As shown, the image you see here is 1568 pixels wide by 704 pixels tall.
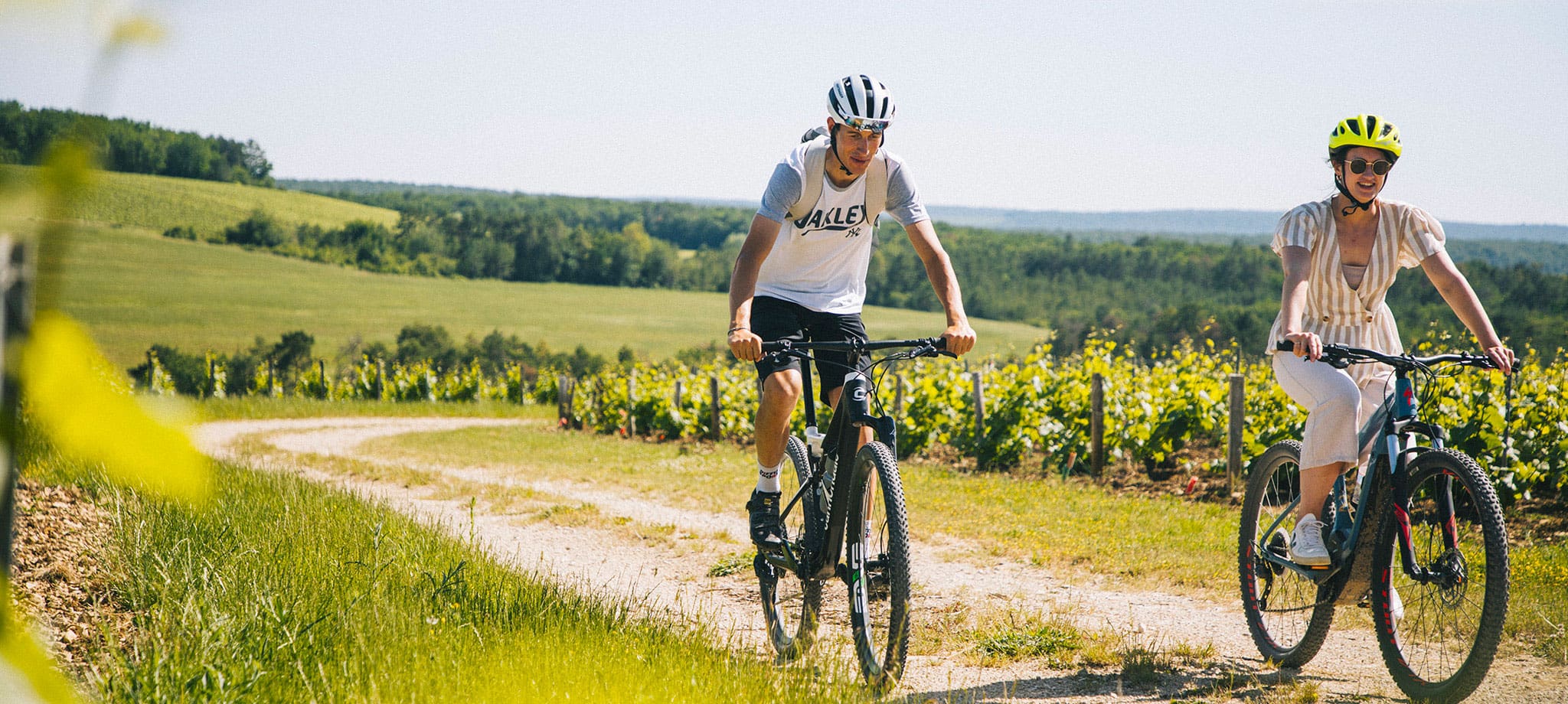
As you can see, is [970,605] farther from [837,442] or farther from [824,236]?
[824,236]

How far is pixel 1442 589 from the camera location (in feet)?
12.4

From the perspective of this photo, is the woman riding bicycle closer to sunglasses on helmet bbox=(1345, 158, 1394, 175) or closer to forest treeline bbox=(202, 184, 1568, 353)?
sunglasses on helmet bbox=(1345, 158, 1394, 175)

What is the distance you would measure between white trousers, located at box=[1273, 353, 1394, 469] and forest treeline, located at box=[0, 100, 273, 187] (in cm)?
390

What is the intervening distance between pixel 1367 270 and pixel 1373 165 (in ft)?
1.31

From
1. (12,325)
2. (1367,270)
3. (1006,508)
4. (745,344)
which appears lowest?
(1006,508)

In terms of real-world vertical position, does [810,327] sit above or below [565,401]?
above

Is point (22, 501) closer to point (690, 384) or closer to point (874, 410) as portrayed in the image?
point (874, 410)

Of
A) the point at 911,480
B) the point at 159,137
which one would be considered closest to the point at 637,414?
the point at 911,480

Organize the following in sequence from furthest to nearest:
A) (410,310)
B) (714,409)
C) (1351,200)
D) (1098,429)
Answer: (410,310) → (714,409) → (1098,429) → (1351,200)

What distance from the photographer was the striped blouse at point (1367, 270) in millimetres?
4250

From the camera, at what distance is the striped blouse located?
425cm

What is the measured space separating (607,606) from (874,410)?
1.38 m

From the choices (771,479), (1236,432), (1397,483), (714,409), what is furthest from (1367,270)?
(714,409)

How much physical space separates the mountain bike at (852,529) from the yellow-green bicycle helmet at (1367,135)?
5.48 ft
